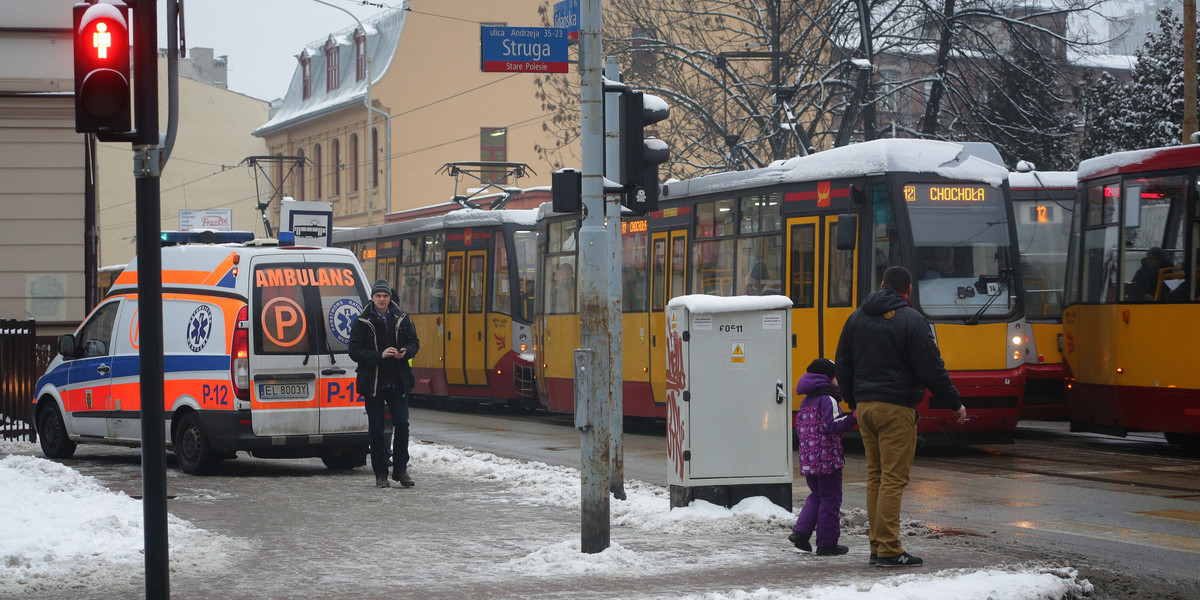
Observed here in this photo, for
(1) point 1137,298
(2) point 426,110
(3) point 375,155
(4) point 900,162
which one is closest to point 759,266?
(4) point 900,162

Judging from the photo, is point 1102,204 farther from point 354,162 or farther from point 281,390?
point 354,162

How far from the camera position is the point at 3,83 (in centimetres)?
1847

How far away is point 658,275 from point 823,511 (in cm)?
1031

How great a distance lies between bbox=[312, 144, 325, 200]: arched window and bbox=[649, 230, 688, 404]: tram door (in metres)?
40.5

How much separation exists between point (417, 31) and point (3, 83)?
1350 inches

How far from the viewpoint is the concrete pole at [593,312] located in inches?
338

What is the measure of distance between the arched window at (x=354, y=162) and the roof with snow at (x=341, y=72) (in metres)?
1.28

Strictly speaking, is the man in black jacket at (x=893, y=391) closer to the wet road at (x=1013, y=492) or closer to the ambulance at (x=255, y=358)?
the wet road at (x=1013, y=492)

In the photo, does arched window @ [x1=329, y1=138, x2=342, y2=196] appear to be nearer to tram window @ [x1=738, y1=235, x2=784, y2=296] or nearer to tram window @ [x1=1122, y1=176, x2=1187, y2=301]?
tram window @ [x1=738, y1=235, x2=784, y2=296]

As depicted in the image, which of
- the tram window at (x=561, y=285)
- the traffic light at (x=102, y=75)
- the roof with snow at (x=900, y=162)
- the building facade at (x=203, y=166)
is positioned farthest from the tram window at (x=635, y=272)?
the building facade at (x=203, y=166)

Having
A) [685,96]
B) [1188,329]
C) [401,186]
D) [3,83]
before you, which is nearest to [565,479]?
[1188,329]

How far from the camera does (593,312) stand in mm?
8875

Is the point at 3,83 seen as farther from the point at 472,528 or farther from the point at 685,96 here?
the point at 685,96

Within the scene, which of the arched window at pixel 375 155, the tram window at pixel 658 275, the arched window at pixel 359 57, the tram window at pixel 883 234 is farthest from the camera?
the arched window at pixel 359 57
